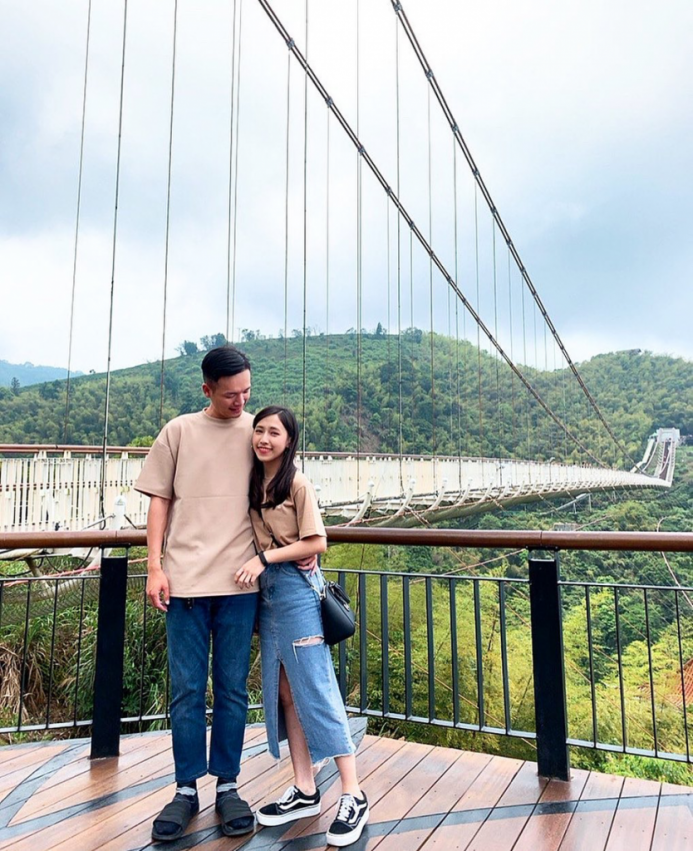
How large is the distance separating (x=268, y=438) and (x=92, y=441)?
21.3 ft

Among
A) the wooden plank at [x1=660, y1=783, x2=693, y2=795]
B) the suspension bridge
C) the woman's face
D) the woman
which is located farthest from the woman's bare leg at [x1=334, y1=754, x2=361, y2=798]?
the suspension bridge

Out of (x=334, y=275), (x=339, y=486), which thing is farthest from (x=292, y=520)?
(x=334, y=275)

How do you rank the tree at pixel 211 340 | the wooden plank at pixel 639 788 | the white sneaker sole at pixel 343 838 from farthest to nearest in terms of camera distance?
the tree at pixel 211 340
the wooden plank at pixel 639 788
the white sneaker sole at pixel 343 838

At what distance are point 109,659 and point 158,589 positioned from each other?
1.95ft

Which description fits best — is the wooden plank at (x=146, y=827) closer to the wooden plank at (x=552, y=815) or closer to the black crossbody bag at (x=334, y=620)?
the black crossbody bag at (x=334, y=620)

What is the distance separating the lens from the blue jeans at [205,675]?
1.27 meters

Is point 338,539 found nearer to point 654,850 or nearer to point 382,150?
point 654,850

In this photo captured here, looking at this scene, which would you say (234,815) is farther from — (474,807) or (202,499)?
(202,499)

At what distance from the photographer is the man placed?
4.09ft

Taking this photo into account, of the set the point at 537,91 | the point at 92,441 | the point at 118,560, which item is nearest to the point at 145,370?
the point at 92,441

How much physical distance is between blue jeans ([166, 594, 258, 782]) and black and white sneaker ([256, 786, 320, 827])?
11 centimetres

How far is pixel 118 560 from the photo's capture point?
168 centimetres

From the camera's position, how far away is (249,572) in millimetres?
1219

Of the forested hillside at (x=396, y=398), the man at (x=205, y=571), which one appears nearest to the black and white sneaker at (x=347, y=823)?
the man at (x=205, y=571)
